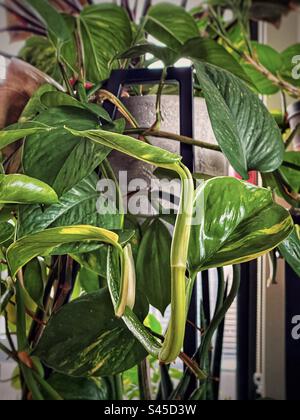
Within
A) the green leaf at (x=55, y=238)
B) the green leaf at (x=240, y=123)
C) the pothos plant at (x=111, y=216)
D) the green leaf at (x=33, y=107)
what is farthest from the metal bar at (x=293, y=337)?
the green leaf at (x=33, y=107)

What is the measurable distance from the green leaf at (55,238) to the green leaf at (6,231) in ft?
0.22

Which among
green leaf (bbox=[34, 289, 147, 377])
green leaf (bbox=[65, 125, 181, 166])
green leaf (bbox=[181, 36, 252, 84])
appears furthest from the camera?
green leaf (bbox=[181, 36, 252, 84])

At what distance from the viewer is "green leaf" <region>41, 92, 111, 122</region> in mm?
670

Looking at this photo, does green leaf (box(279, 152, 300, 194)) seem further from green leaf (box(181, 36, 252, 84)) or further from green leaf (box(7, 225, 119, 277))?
green leaf (box(7, 225, 119, 277))

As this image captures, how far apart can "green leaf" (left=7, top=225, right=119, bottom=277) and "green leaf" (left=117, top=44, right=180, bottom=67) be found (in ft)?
0.88

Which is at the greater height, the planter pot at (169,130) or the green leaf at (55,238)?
the planter pot at (169,130)

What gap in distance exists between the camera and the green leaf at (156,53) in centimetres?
70

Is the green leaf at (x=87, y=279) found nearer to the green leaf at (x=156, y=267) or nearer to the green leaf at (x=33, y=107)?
the green leaf at (x=156, y=267)

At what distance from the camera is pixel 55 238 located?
558mm

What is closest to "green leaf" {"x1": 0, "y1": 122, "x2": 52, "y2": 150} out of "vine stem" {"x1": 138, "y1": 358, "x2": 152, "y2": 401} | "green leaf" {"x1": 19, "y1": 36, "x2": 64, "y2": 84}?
"green leaf" {"x1": 19, "y1": 36, "x2": 64, "y2": 84}

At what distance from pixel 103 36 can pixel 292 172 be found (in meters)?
0.33

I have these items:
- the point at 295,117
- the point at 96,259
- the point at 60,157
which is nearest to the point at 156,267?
the point at 96,259
